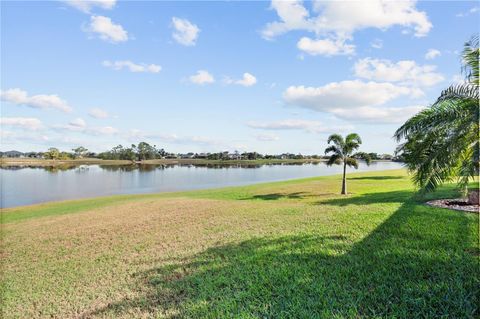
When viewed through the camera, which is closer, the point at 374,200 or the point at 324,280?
the point at 324,280

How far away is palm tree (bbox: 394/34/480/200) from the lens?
6816 mm

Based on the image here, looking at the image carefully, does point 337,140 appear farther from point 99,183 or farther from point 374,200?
point 99,183

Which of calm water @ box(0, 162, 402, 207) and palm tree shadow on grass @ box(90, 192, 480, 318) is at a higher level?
palm tree shadow on grass @ box(90, 192, 480, 318)

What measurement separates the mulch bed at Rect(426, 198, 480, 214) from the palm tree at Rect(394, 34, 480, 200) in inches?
73.8

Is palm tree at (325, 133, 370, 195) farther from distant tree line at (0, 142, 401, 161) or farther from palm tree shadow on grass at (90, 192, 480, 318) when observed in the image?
distant tree line at (0, 142, 401, 161)

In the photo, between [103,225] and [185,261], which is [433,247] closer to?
[185,261]

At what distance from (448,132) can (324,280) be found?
5.80m

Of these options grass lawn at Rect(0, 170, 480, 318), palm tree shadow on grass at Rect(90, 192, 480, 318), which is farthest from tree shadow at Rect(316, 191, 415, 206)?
palm tree shadow on grass at Rect(90, 192, 480, 318)

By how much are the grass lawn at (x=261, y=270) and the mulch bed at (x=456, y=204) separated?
0.84 meters

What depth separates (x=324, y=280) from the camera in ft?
14.7

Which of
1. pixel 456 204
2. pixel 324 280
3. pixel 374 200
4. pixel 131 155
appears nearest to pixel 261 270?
pixel 324 280

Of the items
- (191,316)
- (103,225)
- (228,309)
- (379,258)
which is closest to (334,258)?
(379,258)

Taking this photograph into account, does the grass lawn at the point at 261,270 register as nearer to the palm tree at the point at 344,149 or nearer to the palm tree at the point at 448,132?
the palm tree at the point at 448,132

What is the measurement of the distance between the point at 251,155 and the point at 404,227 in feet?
528
